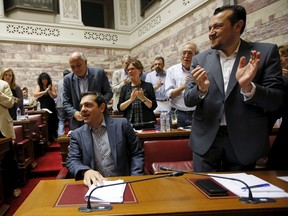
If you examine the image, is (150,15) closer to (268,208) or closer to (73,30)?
(73,30)

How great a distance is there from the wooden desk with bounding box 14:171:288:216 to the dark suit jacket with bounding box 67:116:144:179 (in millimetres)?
574

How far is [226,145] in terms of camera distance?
1.52 metres

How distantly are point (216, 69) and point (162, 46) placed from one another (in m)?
5.56

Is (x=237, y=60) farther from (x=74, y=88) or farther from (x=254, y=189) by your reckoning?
(x=74, y=88)

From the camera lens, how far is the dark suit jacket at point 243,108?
57.7 inches

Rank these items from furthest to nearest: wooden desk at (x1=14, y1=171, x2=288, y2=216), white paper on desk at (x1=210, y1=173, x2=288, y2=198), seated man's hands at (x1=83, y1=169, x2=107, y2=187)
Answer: seated man's hands at (x1=83, y1=169, x2=107, y2=187) → white paper on desk at (x1=210, y1=173, x2=288, y2=198) → wooden desk at (x1=14, y1=171, x2=288, y2=216)

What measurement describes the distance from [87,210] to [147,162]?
3.86 ft

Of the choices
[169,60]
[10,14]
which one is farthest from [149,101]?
[10,14]

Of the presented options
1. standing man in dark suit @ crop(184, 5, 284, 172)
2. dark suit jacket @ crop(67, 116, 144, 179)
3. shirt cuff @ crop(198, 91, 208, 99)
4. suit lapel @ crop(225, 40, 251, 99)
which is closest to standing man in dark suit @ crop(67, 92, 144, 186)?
dark suit jacket @ crop(67, 116, 144, 179)

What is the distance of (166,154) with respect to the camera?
2.21 meters

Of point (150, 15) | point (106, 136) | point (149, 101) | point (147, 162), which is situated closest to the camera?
point (106, 136)

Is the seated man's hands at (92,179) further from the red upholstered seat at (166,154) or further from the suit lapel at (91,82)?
the suit lapel at (91,82)

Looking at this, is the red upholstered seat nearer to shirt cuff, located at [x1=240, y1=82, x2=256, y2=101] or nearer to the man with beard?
shirt cuff, located at [x1=240, y1=82, x2=256, y2=101]

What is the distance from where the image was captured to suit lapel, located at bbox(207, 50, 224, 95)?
1.55 metres
